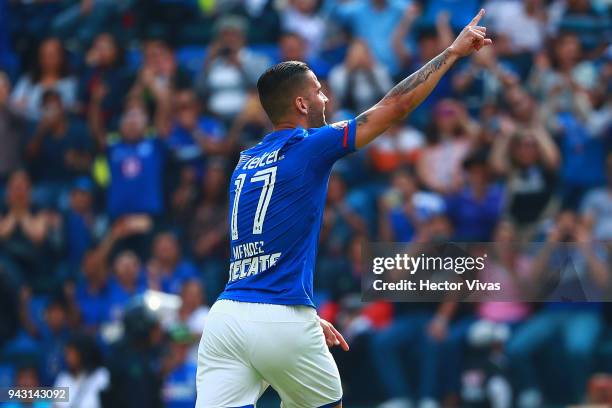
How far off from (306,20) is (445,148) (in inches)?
122

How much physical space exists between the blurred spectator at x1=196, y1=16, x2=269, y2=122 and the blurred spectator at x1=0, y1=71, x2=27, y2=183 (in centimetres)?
238

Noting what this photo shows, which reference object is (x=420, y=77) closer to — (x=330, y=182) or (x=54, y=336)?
(x=330, y=182)

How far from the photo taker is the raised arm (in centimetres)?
613

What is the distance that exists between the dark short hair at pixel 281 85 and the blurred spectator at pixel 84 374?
5.78 m

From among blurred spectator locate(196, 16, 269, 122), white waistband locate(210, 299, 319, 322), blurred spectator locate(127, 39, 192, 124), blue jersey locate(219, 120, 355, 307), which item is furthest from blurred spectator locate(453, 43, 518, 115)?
white waistband locate(210, 299, 319, 322)

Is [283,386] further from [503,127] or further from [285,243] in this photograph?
[503,127]

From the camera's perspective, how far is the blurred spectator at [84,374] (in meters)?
11.5

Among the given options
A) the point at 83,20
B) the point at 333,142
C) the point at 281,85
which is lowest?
the point at 333,142

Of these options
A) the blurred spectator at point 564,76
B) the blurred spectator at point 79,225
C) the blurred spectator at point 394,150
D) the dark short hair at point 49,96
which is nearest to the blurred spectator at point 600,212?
the blurred spectator at point 564,76

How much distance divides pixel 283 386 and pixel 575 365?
20.6 ft

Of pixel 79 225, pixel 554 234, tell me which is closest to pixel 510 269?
pixel 554 234

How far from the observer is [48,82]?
15852 millimetres

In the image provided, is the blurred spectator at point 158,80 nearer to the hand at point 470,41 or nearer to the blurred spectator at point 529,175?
the blurred spectator at point 529,175

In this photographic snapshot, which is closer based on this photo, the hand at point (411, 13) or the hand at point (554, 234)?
the hand at point (554, 234)
